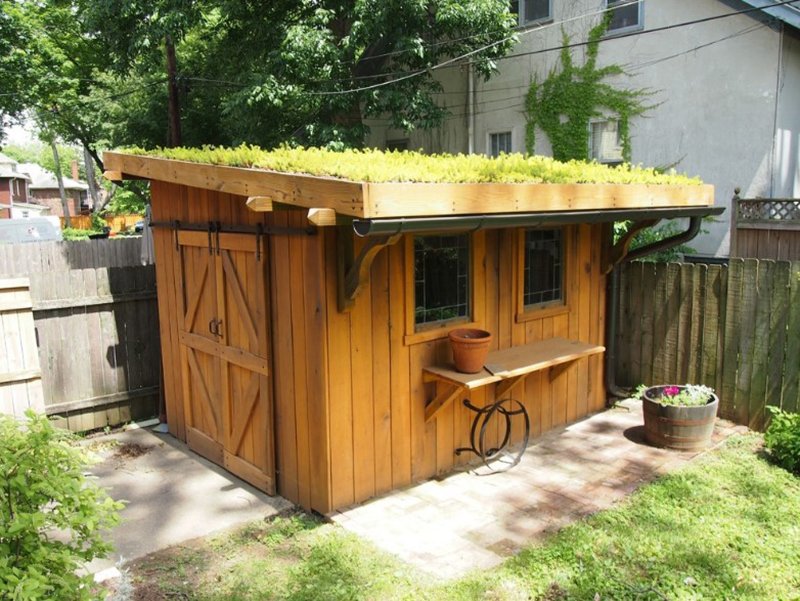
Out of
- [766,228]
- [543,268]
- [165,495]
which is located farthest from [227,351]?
[766,228]

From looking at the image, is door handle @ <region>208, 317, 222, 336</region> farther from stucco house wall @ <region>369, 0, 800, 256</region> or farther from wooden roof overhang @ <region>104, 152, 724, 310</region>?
stucco house wall @ <region>369, 0, 800, 256</region>

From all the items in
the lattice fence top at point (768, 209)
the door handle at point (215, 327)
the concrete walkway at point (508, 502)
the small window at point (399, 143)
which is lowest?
the concrete walkway at point (508, 502)

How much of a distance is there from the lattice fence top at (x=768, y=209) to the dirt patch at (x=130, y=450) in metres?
10.1

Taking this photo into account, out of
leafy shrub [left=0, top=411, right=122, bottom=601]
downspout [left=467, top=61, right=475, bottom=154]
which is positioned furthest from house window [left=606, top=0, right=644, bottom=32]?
leafy shrub [left=0, top=411, right=122, bottom=601]

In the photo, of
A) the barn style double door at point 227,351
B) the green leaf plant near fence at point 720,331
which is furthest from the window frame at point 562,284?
the barn style double door at point 227,351

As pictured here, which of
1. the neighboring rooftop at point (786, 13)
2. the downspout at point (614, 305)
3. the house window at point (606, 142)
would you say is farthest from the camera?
the house window at point (606, 142)

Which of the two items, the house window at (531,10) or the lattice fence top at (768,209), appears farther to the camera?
the house window at (531,10)

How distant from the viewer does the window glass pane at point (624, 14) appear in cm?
1285

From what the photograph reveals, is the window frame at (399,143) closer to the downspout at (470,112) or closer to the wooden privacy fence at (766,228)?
the downspout at (470,112)

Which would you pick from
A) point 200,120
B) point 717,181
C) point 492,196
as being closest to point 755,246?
point 717,181

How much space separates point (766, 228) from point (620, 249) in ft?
19.2

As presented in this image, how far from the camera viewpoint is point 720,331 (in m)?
6.38

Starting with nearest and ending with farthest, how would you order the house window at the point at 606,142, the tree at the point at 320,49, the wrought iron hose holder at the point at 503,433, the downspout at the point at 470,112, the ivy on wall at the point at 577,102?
1. the wrought iron hose holder at the point at 503,433
2. the tree at the point at 320,49
3. the ivy on wall at the point at 577,102
4. the house window at the point at 606,142
5. the downspout at the point at 470,112

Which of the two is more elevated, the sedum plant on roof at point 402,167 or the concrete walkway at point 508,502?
the sedum plant on roof at point 402,167
